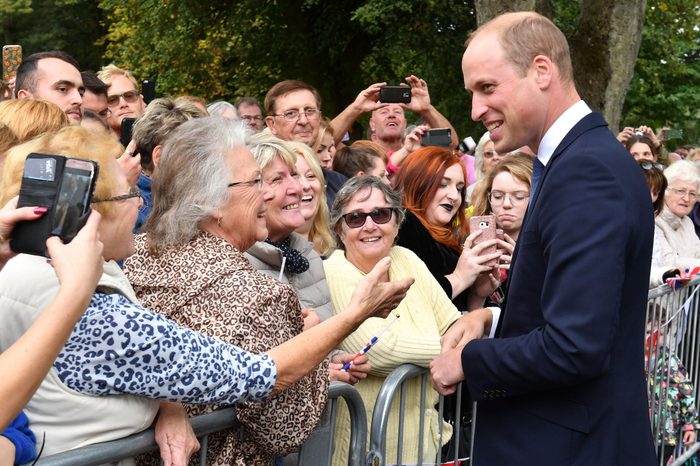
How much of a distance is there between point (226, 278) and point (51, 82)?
323 centimetres

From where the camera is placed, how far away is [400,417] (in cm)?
375

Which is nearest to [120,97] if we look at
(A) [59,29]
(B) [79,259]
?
(B) [79,259]

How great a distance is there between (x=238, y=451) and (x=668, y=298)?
341cm

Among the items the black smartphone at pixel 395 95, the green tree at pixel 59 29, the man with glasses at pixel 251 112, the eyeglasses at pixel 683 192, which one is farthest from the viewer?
the green tree at pixel 59 29

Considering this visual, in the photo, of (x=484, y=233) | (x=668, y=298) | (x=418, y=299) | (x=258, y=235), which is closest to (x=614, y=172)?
(x=258, y=235)

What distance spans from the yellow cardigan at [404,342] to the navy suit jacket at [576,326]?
102cm

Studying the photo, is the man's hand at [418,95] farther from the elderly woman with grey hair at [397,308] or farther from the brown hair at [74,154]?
the brown hair at [74,154]

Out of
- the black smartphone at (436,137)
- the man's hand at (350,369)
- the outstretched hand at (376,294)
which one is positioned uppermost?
the outstretched hand at (376,294)

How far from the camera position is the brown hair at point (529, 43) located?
2.76 m

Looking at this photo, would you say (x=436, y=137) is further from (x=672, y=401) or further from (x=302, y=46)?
(x=302, y=46)

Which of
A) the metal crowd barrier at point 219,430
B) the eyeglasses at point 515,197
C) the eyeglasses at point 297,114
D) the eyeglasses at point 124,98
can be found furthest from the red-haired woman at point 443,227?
the eyeglasses at point 124,98

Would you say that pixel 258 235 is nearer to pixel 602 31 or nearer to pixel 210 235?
pixel 210 235

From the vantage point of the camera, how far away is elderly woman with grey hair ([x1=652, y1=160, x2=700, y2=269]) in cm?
759

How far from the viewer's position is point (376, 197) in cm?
450
